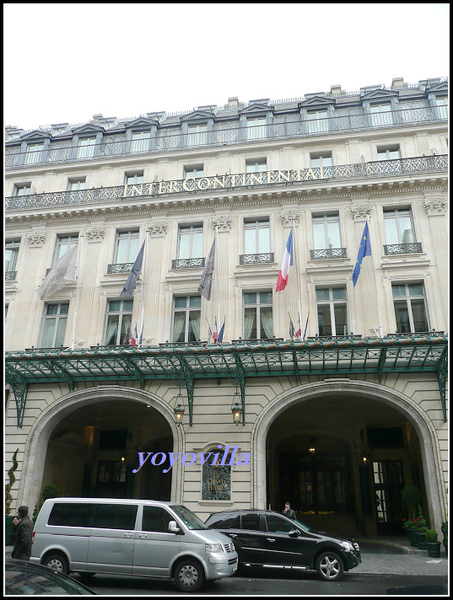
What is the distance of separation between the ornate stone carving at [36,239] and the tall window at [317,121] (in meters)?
15.2

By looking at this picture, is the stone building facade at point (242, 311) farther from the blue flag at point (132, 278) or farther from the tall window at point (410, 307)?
the blue flag at point (132, 278)

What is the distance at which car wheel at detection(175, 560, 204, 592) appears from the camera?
32.7 feet

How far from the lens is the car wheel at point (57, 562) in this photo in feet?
35.3

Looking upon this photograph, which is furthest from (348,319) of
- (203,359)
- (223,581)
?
(223,581)

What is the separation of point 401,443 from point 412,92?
18899mm

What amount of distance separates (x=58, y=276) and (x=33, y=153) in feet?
34.6

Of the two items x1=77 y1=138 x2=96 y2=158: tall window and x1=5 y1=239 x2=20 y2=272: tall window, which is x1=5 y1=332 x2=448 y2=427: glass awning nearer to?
x1=5 y1=239 x2=20 y2=272: tall window

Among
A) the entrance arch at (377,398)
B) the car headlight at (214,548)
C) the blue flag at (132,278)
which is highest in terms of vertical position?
the blue flag at (132,278)

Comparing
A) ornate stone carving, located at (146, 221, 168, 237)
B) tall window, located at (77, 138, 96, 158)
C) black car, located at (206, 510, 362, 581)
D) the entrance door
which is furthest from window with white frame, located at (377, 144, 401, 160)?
black car, located at (206, 510, 362, 581)

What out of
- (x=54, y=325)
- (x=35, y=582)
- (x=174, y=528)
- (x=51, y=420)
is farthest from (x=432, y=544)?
(x=54, y=325)

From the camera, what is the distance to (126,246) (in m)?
23.0

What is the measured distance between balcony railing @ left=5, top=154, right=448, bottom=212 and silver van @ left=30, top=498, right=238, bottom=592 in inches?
619

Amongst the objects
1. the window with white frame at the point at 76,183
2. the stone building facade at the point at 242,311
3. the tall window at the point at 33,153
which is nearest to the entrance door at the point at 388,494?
the stone building facade at the point at 242,311

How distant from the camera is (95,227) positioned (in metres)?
23.3
